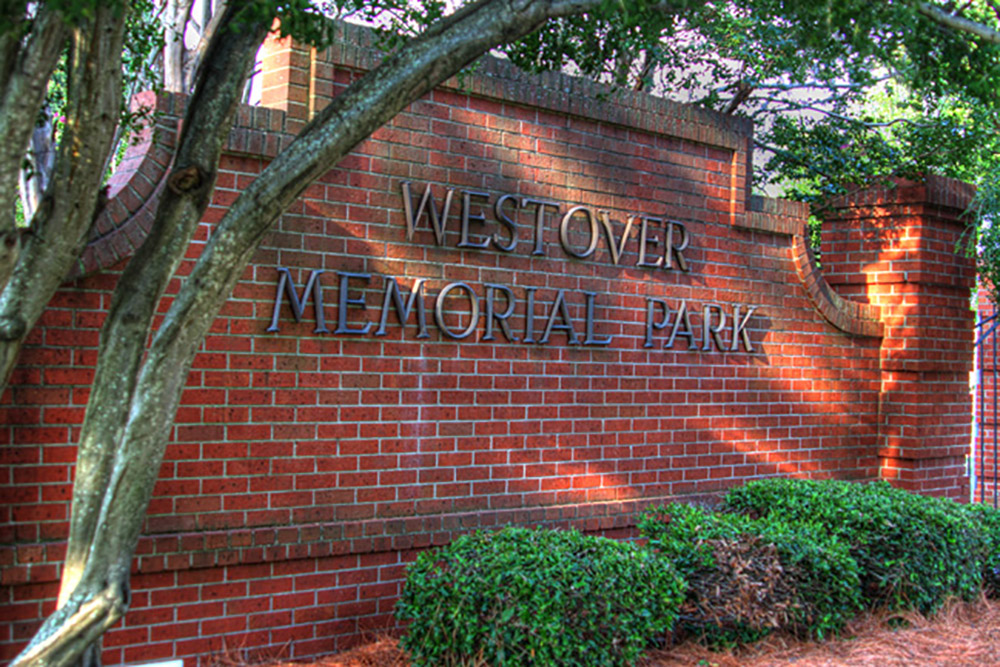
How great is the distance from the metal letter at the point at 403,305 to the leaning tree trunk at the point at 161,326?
1.94 metres

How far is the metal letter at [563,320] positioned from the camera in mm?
6051

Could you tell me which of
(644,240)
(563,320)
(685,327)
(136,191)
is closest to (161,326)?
(136,191)

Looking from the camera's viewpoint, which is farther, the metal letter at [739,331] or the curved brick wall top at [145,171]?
the metal letter at [739,331]

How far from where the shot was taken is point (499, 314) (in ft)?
19.2

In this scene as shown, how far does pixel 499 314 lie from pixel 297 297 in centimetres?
136

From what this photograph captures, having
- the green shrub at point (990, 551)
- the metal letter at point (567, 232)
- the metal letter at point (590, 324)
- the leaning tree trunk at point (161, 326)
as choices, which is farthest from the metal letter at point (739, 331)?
the leaning tree trunk at point (161, 326)

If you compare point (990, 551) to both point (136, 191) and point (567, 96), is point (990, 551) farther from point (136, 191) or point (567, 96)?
A: point (136, 191)

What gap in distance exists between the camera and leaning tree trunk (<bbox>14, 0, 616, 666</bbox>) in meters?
3.12

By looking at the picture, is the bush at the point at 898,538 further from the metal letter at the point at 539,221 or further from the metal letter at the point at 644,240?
the metal letter at the point at 539,221

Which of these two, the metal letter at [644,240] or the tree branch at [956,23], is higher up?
the tree branch at [956,23]

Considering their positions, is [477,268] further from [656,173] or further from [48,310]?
[48,310]

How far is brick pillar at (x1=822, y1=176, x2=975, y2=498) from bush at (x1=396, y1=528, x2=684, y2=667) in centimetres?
443

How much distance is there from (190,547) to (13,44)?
2.60 meters

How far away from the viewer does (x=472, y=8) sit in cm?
366
